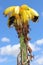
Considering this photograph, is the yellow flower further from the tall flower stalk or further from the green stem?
the green stem

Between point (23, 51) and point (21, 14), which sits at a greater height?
point (21, 14)

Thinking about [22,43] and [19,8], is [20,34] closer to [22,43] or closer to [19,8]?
[22,43]

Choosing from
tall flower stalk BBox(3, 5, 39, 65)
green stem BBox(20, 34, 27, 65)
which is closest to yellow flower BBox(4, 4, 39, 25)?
tall flower stalk BBox(3, 5, 39, 65)

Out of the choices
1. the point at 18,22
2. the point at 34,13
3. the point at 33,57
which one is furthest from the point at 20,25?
the point at 33,57

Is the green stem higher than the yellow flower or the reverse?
the reverse

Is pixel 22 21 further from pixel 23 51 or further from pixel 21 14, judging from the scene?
pixel 23 51

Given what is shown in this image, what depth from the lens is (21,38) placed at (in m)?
30.8

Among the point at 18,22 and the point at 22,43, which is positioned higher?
the point at 18,22

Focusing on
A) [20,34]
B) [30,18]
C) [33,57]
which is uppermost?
[30,18]

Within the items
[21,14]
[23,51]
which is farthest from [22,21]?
[23,51]

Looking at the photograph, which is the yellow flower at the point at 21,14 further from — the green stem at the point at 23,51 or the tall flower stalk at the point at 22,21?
the green stem at the point at 23,51

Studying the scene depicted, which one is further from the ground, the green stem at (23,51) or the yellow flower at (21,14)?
the yellow flower at (21,14)

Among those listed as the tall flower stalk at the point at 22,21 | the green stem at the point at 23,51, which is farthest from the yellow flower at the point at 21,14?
the green stem at the point at 23,51

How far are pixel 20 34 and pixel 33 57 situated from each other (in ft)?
11.2
